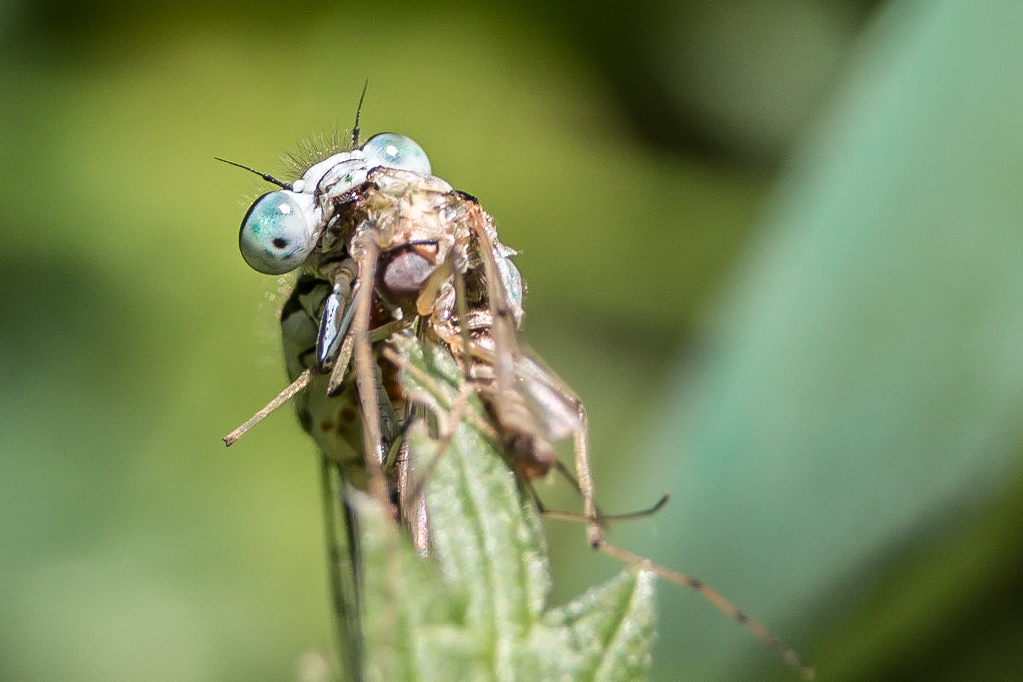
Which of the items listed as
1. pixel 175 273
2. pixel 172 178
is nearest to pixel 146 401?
pixel 175 273

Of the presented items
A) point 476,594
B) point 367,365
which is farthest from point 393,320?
point 476,594

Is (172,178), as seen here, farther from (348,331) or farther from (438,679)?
(438,679)

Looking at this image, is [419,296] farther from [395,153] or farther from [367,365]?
[395,153]

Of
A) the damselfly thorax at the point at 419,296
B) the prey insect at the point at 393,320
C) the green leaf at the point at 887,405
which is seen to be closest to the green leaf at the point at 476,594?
the prey insect at the point at 393,320

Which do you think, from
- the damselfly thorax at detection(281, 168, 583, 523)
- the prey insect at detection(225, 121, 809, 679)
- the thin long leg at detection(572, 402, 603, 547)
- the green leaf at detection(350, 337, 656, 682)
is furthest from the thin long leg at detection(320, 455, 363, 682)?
the green leaf at detection(350, 337, 656, 682)

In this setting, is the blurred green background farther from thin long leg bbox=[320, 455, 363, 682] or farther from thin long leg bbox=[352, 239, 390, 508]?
thin long leg bbox=[352, 239, 390, 508]

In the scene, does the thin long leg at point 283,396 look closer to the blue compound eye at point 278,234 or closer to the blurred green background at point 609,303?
the blue compound eye at point 278,234
